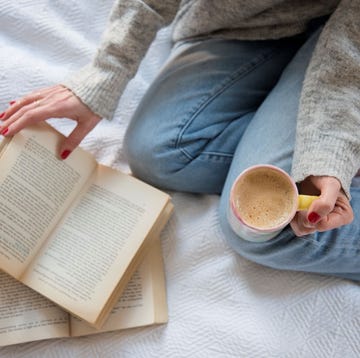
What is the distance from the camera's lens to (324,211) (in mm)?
587

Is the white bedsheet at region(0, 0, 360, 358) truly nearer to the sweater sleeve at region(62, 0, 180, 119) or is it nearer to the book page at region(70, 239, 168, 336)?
the book page at region(70, 239, 168, 336)

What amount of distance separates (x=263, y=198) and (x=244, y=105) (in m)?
0.26

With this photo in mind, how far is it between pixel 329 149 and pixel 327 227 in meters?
0.11

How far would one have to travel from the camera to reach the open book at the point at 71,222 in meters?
0.66

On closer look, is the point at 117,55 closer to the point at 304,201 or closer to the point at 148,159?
the point at 148,159

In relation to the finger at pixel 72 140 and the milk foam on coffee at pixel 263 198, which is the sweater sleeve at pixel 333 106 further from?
the finger at pixel 72 140

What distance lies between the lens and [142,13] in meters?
0.71

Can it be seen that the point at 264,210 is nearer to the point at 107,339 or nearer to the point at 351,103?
the point at 351,103

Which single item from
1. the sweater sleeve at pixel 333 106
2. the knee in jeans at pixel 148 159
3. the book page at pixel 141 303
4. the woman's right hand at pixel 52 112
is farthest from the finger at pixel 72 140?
the sweater sleeve at pixel 333 106

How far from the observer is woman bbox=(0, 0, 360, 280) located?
2.10ft

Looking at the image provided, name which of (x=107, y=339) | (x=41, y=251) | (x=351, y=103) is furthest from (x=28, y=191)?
(x=351, y=103)

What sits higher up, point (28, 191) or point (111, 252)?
point (28, 191)

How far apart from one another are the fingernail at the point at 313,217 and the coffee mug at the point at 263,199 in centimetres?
1

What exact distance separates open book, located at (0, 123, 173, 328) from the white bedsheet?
77mm
